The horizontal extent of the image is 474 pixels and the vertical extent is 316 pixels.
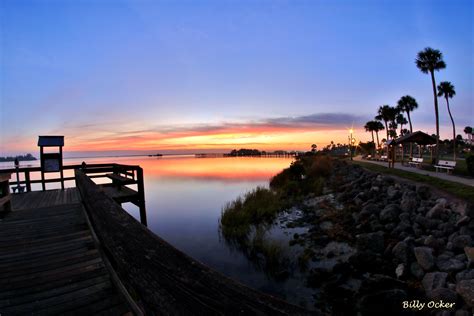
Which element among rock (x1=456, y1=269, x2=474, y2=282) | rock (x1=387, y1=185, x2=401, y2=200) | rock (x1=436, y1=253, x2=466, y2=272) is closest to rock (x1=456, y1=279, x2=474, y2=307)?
rock (x1=456, y1=269, x2=474, y2=282)

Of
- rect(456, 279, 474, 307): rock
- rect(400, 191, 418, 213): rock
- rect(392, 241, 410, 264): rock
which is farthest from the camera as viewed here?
rect(400, 191, 418, 213): rock

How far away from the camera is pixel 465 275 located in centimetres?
445

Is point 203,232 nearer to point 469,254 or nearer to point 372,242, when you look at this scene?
point 372,242

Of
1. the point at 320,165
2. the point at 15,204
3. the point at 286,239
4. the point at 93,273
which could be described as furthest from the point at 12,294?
the point at 320,165

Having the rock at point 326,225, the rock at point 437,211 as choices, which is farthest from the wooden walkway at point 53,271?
the rock at point 437,211

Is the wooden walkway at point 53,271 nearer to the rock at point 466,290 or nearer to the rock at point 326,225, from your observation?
the rock at point 466,290

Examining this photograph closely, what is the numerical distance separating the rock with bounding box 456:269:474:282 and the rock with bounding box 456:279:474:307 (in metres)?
0.32

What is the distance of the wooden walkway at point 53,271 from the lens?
7.48 ft

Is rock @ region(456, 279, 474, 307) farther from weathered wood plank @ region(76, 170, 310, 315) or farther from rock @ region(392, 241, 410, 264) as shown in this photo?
weathered wood plank @ region(76, 170, 310, 315)

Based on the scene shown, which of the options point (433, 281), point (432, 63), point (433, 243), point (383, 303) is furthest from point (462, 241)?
point (432, 63)

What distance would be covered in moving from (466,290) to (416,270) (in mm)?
1321

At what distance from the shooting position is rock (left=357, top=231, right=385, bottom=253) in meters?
6.81

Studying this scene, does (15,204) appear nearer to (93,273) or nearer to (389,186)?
(93,273)

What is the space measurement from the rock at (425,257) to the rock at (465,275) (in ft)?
1.96
